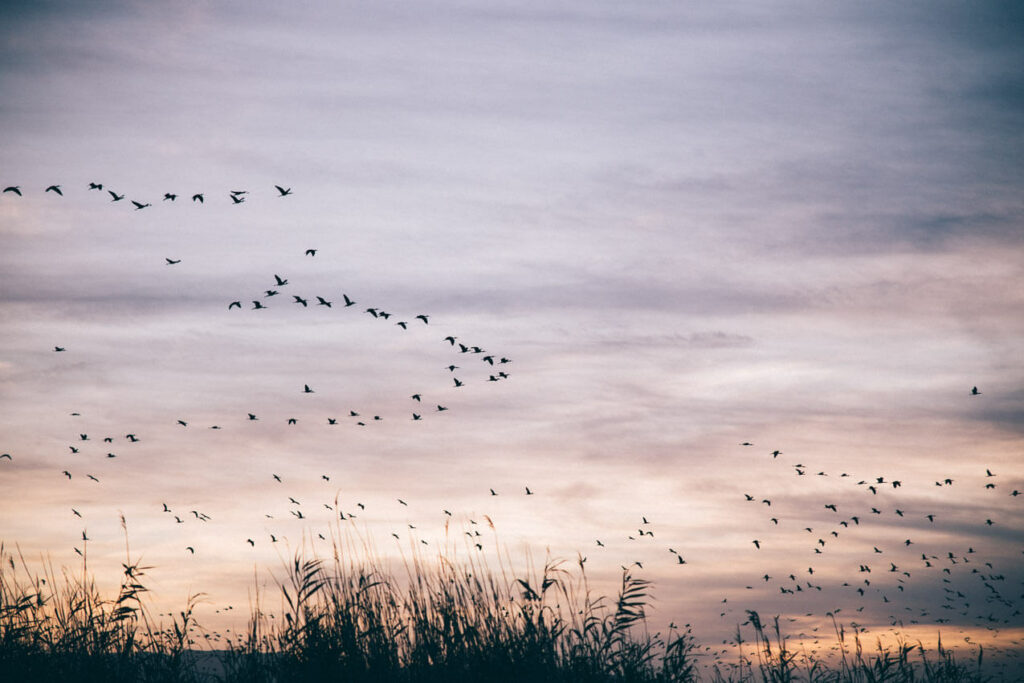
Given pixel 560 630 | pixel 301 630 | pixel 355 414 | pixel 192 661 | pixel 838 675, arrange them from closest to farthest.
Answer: pixel 301 630 → pixel 560 630 → pixel 192 661 → pixel 838 675 → pixel 355 414

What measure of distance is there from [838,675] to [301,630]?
989 centimetres

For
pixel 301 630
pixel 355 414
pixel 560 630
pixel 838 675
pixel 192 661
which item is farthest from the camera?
pixel 355 414

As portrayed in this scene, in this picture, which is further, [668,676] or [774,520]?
[774,520]

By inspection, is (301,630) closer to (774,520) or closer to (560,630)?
(560,630)

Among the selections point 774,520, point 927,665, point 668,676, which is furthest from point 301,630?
point 774,520

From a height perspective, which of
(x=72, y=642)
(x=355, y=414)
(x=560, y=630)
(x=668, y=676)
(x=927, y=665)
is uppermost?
(x=355, y=414)

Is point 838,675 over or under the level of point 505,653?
under

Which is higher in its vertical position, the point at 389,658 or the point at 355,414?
the point at 355,414

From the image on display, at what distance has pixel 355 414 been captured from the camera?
2295 cm

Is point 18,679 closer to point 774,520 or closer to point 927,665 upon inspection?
point 927,665

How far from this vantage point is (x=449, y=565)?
1452 centimetres

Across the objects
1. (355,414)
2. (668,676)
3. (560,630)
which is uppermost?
(355,414)

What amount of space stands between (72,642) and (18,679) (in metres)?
1.10

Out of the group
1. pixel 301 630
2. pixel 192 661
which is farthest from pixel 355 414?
pixel 301 630
